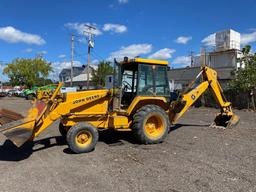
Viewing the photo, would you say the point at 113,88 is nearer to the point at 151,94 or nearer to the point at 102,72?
the point at 151,94

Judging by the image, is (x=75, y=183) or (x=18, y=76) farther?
(x=18, y=76)

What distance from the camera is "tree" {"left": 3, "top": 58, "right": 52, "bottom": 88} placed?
185 feet

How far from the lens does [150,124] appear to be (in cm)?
843

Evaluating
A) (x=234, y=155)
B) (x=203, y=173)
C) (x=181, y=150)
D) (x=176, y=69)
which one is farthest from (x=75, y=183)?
(x=176, y=69)

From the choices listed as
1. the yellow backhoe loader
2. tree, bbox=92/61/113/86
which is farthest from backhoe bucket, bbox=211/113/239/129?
tree, bbox=92/61/113/86

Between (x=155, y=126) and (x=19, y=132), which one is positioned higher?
(x=19, y=132)

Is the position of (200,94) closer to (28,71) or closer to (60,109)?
(60,109)

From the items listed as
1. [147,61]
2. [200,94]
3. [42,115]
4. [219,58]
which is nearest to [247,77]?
[200,94]

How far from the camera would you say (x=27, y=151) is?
7438 mm

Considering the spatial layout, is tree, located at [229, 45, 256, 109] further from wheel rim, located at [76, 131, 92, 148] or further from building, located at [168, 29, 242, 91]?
wheel rim, located at [76, 131, 92, 148]

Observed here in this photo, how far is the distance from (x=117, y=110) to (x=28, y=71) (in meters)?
52.3

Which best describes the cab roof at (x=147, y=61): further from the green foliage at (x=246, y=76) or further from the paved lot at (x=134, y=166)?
the green foliage at (x=246, y=76)

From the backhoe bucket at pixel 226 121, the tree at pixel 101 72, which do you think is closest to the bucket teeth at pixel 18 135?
the backhoe bucket at pixel 226 121

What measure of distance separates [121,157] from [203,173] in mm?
2105
